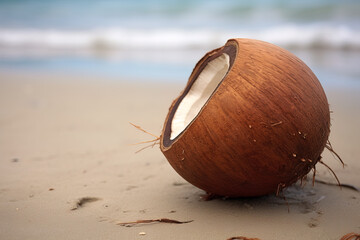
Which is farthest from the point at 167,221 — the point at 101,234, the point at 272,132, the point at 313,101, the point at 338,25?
the point at 338,25

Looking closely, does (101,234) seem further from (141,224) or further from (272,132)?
(272,132)

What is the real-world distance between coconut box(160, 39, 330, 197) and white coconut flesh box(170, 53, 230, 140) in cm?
30

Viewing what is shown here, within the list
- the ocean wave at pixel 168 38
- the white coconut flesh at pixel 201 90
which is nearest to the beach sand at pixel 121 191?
the white coconut flesh at pixel 201 90

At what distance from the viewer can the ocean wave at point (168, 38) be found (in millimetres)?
10902

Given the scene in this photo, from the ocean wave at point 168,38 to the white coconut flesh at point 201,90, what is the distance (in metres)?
7.93

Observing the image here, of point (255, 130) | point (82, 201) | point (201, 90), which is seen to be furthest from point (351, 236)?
point (82, 201)

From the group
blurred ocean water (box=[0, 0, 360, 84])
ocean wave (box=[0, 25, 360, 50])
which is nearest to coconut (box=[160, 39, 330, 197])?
blurred ocean water (box=[0, 0, 360, 84])

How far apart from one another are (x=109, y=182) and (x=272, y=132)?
1.52 m

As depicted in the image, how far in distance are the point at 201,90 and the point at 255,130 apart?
2.61 ft

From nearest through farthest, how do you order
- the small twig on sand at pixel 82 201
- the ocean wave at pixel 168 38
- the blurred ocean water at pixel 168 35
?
1. the small twig on sand at pixel 82 201
2. the blurred ocean water at pixel 168 35
3. the ocean wave at pixel 168 38

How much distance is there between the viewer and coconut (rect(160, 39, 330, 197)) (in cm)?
241

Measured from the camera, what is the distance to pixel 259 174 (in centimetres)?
247

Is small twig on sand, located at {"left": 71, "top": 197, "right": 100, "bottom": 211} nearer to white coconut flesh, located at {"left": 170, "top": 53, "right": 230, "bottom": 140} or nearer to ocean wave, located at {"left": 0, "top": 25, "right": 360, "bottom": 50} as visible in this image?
white coconut flesh, located at {"left": 170, "top": 53, "right": 230, "bottom": 140}

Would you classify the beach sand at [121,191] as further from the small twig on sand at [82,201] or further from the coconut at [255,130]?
the coconut at [255,130]
